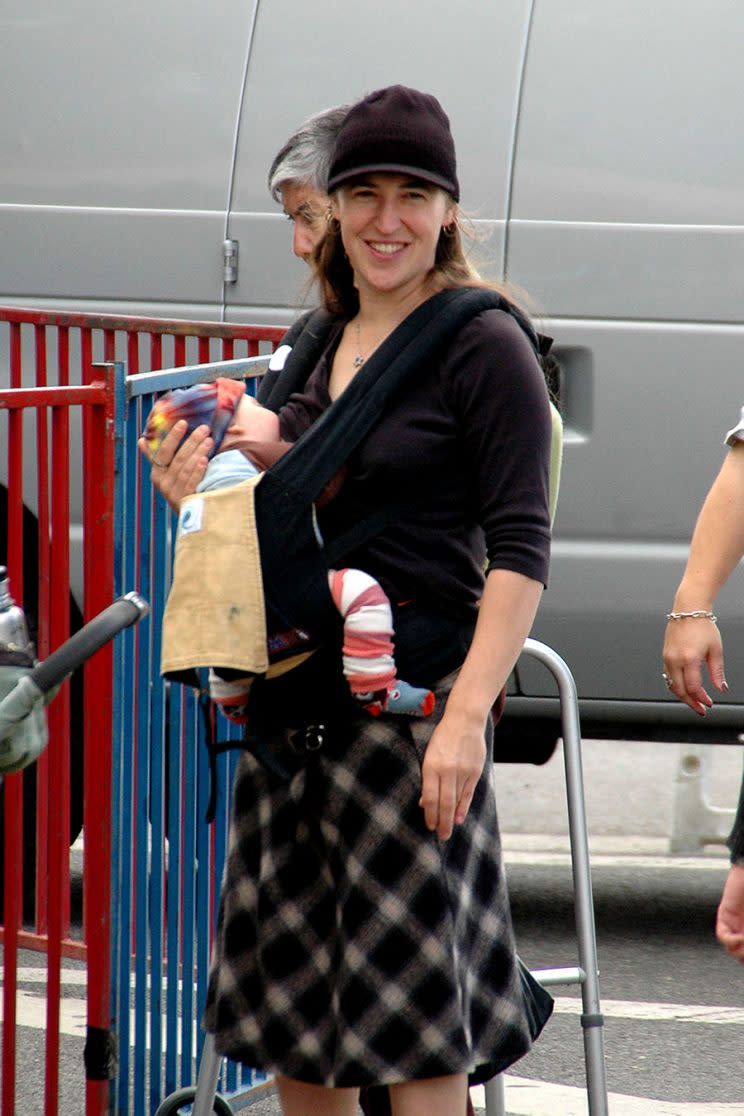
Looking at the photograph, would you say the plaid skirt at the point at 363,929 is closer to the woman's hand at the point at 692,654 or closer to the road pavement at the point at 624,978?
the woman's hand at the point at 692,654

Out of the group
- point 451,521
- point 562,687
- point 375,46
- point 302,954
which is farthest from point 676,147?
point 302,954

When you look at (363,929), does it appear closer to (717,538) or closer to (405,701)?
(405,701)

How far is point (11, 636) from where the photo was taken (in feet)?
6.97

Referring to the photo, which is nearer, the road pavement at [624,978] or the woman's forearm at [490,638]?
the woman's forearm at [490,638]

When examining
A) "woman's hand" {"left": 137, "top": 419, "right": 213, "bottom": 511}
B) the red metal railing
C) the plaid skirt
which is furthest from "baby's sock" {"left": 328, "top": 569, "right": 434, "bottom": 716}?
the red metal railing

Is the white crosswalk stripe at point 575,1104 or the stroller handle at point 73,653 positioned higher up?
the stroller handle at point 73,653

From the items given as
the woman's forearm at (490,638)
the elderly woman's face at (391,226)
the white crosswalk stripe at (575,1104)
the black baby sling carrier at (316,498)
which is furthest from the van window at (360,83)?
the woman's forearm at (490,638)

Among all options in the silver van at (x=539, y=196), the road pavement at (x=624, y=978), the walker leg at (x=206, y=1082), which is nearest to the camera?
the walker leg at (x=206, y=1082)

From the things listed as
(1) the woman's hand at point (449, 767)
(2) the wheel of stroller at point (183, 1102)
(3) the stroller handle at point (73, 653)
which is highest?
(3) the stroller handle at point (73, 653)

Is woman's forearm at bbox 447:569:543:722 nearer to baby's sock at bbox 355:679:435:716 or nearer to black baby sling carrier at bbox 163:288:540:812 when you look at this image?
baby's sock at bbox 355:679:435:716

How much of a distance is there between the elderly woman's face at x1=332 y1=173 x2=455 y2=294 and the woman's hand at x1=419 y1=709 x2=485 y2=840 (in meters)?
0.62

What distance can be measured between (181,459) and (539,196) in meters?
2.48

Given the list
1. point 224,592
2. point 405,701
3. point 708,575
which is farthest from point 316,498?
point 708,575

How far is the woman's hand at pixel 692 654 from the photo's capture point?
2807mm
